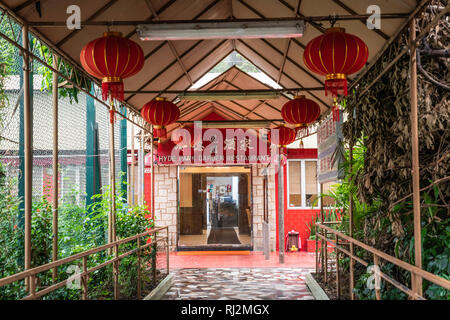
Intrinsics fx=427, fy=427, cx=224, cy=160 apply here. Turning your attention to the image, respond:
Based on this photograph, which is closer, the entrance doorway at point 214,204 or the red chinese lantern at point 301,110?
the red chinese lantern at point 301,110

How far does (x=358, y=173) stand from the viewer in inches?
186

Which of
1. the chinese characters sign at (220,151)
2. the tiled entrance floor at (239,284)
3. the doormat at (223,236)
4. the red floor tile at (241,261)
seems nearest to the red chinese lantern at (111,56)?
the tiled entrance floor at (239,284)

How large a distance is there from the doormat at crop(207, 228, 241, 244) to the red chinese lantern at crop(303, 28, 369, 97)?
30.1ft

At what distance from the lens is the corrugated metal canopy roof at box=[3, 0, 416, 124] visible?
387 cm

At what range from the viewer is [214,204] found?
42.8ft

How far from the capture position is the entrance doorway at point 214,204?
496 inches

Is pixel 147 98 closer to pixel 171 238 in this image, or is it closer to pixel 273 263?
pixel 273 263

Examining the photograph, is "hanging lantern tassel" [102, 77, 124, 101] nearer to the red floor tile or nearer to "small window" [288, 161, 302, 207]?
the red floor tile

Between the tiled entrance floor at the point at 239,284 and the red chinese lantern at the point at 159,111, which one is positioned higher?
the red chinese lantern at the point at 159,111

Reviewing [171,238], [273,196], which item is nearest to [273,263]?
[273,196]

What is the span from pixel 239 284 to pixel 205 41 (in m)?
4.08

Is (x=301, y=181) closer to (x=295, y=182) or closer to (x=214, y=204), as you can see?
(x=295, y=182)

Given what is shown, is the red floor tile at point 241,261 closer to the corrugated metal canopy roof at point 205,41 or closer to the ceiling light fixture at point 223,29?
the corrugated metal canopy roof at point 205,41

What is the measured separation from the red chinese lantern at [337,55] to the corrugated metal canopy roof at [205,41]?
531mm
